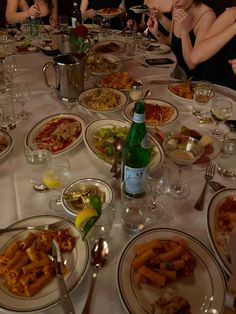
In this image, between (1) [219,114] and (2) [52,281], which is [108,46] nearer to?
(1) [219,114]

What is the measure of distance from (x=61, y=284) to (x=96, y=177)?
0.47 meters

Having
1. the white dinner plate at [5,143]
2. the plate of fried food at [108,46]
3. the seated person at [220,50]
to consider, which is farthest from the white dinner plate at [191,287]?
the plate of fried food at [108,46]

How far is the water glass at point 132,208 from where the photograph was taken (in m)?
1.01

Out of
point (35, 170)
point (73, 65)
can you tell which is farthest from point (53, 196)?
point (73, 65)

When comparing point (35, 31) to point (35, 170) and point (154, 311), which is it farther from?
point (154, 311)

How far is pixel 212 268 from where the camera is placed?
33.1 inches

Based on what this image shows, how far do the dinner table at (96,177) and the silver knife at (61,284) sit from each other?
20 mm

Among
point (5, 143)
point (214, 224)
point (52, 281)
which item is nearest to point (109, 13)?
point (5, 143)

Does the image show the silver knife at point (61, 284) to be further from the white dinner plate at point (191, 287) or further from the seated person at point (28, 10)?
the seated person at point (28, 10)

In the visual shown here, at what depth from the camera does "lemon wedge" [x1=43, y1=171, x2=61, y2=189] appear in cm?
108

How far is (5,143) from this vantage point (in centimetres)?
134

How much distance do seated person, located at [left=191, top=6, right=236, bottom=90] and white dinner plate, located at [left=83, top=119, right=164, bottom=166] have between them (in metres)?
1.13

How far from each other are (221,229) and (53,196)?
567 mm

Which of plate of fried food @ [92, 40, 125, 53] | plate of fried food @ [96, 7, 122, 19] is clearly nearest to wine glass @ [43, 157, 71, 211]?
plate of fried food @ [92, 40, 125, 53]
